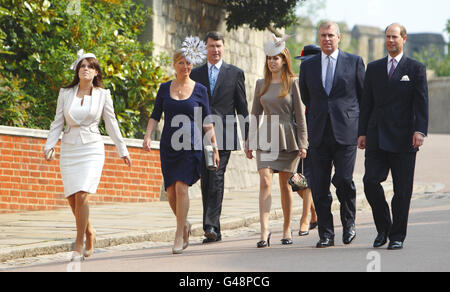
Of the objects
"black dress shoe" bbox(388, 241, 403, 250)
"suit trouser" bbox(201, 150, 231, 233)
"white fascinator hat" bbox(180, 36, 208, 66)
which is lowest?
"black dress shoe" bbox(388, 241, 403, 250)

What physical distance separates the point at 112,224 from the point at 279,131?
2747 mm

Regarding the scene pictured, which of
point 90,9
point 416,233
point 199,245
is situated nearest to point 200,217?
point 199,245

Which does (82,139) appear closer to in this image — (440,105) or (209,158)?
(209,158)

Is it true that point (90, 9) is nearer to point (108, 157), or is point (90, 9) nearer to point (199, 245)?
point (108, 157)

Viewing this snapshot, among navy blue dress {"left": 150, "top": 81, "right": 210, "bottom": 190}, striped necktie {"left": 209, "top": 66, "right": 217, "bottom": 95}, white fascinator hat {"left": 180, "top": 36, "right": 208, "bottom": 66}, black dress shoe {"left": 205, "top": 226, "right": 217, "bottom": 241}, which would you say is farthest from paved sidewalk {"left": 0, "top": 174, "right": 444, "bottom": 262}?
white fascinator hat {"left": 180, "top": 36, "right": 208, "bottom": 66}

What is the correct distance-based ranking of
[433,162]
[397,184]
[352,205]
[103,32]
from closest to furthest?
[397,184], [352,205], [103,32], [433,162]

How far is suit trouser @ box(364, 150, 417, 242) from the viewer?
7.37m

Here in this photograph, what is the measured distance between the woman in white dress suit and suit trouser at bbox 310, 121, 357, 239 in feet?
5.73

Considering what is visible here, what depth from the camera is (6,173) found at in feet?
36.9

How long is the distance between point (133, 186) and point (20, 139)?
2432mm

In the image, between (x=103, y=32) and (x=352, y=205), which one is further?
(x=103, y=32)

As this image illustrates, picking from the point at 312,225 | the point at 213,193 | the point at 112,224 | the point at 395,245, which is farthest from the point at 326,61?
the point at 112,224

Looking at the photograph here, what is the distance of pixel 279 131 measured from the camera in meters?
8.21

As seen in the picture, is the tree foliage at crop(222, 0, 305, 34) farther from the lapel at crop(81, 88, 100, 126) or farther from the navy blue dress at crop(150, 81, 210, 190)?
the lapel at crop(81, 88, 100, 126)
